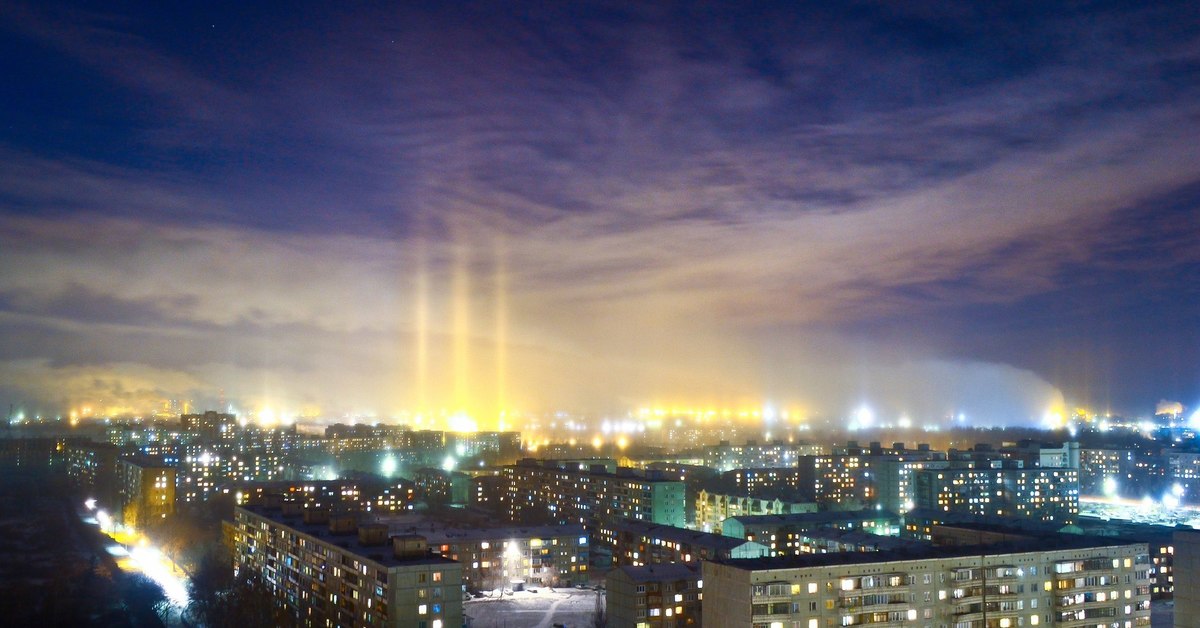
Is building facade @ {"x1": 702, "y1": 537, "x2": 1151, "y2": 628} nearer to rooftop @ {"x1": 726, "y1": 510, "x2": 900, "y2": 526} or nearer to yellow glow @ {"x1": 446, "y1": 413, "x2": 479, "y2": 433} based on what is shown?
rooftop @ {"x1": 726, "y1": 510, "x2": 900, "y2": 526}

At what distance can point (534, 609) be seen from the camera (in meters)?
17.6

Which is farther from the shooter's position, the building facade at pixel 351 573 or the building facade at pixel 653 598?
the building facade at pixel 653 598

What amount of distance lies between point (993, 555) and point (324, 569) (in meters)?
9.95

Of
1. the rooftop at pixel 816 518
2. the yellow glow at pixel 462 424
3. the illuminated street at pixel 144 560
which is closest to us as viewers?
the illuminated street at pixel 144 560

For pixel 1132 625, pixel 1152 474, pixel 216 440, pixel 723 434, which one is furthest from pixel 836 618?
pixel 723 434

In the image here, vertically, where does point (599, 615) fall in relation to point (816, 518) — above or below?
below

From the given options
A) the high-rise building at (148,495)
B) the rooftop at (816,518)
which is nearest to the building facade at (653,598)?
the rooftop at (816,518)

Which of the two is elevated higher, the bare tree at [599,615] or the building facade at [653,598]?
the building facade at [653,598]

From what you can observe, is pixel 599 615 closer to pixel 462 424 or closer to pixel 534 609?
pixel 534 609

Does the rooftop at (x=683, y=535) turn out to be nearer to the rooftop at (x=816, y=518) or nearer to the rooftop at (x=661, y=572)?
the rooftop at (x=816, y=518)

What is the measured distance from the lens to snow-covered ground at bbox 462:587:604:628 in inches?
647

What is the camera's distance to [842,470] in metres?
34.6

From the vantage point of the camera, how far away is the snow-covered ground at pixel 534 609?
1644 centimetres

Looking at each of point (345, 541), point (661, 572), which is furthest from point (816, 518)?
point (345, 541)
